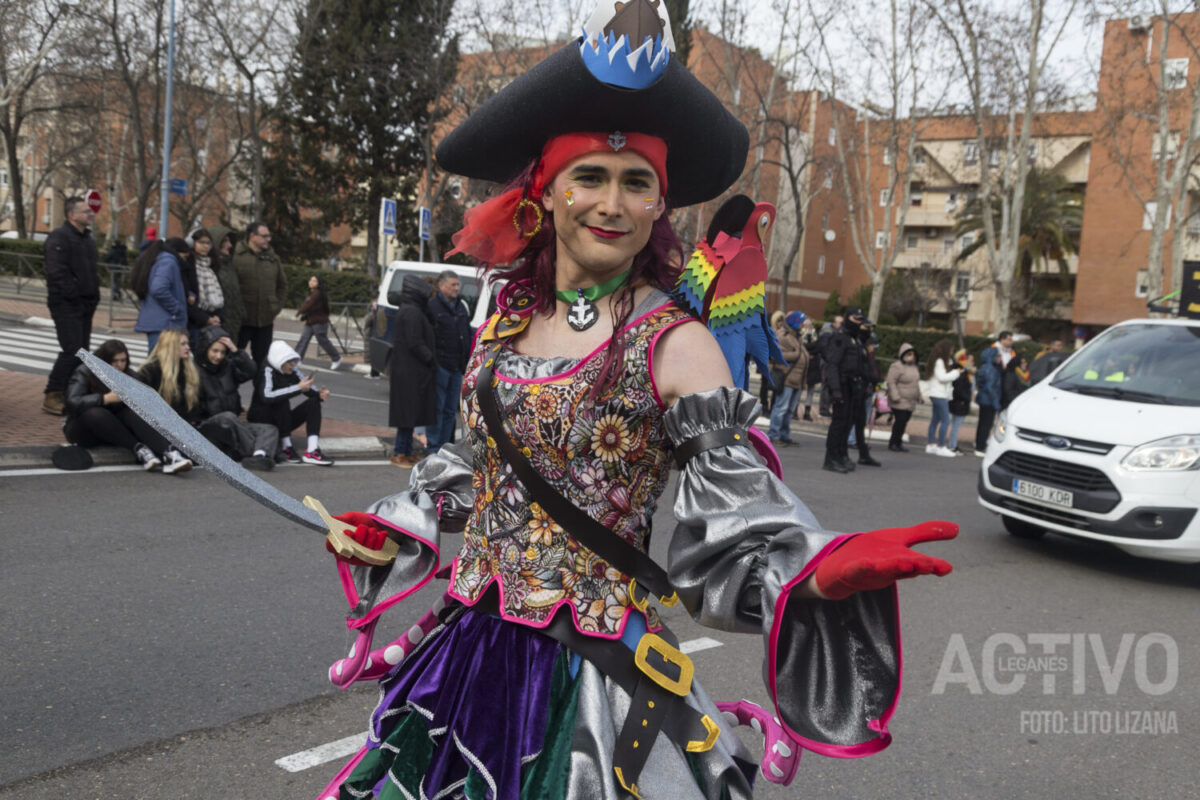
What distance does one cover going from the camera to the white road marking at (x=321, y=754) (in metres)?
3.41

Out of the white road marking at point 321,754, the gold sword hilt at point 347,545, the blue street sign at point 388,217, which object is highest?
the blue street sign at point 388,217

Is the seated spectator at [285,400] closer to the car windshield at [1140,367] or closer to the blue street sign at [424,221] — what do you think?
the car windshield at [1140,367]

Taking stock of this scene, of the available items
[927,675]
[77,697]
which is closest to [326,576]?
[77,697]

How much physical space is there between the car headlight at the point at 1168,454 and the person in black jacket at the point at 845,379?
471cm

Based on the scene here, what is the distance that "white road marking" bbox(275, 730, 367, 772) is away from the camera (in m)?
3.41

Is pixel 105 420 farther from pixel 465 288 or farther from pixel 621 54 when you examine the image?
pixel 465 288

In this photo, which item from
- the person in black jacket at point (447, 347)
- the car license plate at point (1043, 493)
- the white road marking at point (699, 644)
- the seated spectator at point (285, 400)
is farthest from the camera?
the person in black jacket at point (447, 347)

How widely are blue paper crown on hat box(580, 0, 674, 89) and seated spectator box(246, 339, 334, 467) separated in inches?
298

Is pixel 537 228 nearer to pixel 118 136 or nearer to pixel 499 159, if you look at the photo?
pixel 499 159

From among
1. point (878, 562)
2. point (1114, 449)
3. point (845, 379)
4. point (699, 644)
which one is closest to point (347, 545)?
point (878, 562)

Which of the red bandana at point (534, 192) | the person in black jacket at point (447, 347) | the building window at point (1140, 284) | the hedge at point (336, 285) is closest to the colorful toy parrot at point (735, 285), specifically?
the red bandana at point (534, 192)

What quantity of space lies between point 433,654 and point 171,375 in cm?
699

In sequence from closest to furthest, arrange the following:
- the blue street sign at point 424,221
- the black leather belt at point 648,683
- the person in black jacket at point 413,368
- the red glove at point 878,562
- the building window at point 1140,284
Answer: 1. the red glove at point 878,562
2. the black leather belt at point 648,683
3. the person in black jacket at point 413,368
4. the blue street sign at point 424,221
5. the building window at point 1140,284

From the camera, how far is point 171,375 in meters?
8.13
